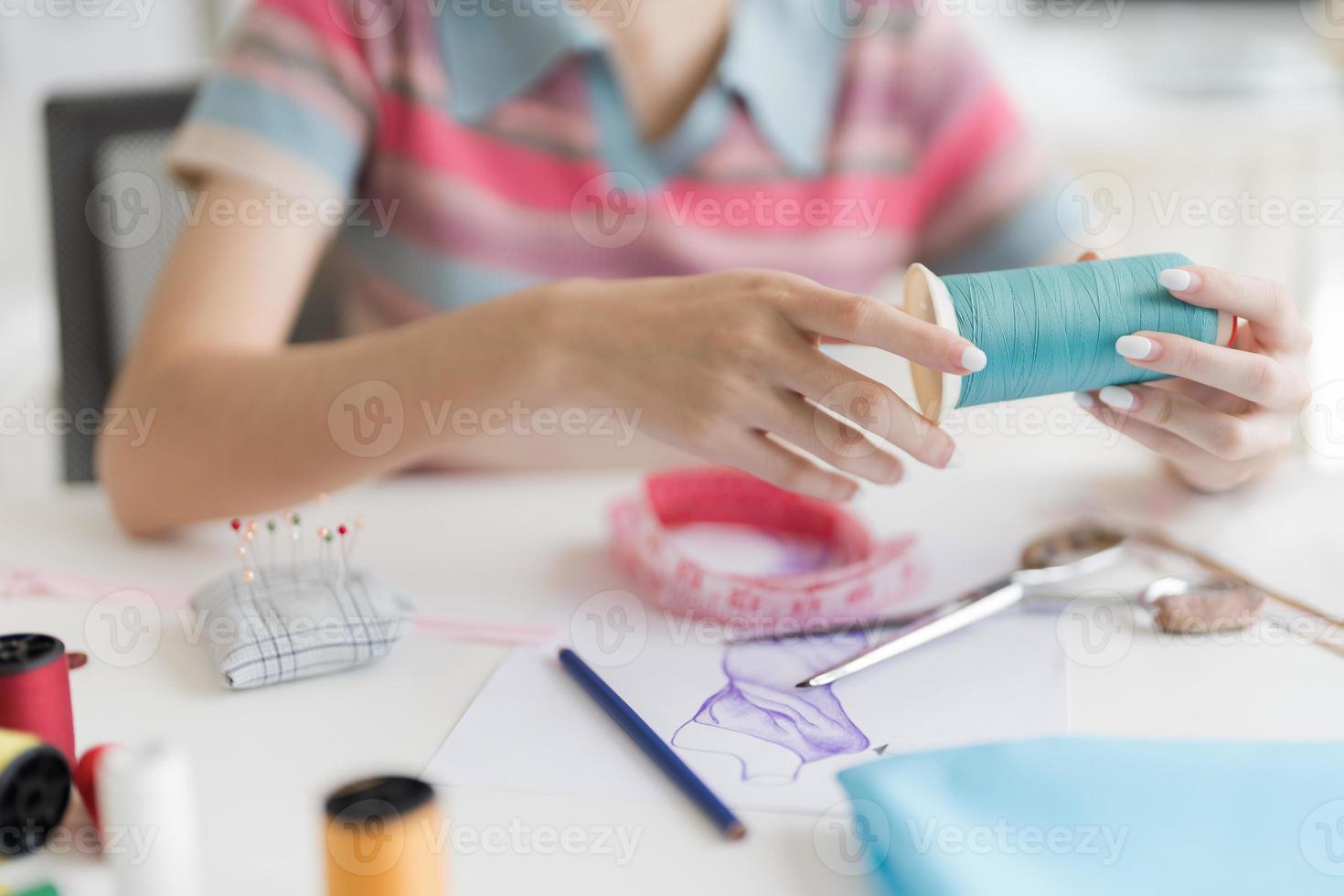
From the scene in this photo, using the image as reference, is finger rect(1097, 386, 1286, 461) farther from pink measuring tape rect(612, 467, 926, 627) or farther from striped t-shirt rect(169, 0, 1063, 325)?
striped t-shirt rect(169, 0, 1063, 325)

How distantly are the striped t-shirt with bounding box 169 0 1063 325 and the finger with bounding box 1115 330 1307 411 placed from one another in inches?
15.7

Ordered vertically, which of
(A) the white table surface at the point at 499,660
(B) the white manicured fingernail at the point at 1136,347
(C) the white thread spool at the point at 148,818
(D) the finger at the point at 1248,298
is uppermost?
(D) the finger at the point at 1248,298

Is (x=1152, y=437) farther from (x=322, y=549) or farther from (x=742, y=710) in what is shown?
(x=322, y=549)

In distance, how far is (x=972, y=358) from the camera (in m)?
0.55

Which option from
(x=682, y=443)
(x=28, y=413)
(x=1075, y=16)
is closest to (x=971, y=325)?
(x=682, y=443)

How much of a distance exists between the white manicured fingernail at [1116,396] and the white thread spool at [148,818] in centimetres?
47

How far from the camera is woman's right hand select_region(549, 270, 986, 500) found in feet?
1.89

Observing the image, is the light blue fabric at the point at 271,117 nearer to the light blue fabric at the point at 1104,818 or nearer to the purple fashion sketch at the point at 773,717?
the purple fashion sketch at the point at 773,717

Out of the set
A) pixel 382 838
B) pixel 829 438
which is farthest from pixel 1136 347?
pixel 382 838

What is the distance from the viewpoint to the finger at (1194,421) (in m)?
0.63

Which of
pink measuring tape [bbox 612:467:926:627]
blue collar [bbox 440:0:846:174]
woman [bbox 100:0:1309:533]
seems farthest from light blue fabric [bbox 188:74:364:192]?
pink measuring tape [bbox 612:467:926:627]

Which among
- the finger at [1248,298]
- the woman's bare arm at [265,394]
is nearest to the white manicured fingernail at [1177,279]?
the finger at [1248,298]

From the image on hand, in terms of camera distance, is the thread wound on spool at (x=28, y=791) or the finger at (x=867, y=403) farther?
the finger at (x=867, y=403)

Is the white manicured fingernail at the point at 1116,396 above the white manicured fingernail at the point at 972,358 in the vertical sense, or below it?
below
